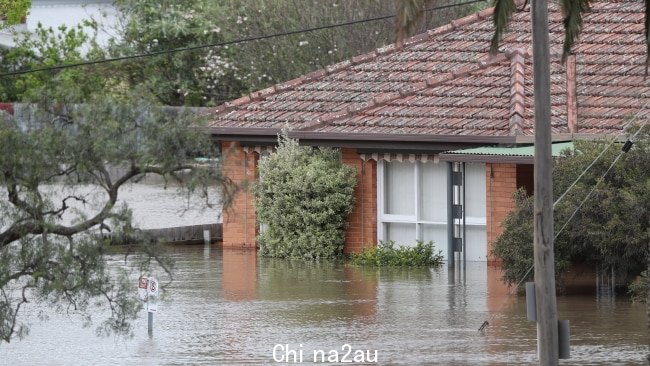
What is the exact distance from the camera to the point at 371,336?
719 inches

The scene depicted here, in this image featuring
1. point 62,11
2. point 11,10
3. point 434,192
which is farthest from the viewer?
point 62,11

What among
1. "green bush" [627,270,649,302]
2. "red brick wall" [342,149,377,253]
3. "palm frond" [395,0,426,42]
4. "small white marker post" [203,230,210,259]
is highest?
"palm frond" [395,0,426,42]

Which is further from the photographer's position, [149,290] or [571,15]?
[149,290]

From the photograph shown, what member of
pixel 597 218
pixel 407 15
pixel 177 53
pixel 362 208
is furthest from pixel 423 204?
pixel 177 53

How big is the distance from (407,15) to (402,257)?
1435 cm

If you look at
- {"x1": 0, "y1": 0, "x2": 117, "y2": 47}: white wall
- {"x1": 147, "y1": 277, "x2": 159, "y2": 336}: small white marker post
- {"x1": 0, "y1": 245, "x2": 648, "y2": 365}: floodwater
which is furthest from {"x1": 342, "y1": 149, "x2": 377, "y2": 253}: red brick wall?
{"x1": 0, "y1": 0, "x2": 117, "y2": 47}: white wall

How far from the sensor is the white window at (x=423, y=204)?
25.7m

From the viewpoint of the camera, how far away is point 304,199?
26906 mm

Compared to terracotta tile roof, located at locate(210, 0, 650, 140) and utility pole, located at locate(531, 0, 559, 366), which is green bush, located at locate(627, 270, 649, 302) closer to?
terracotta tile roof, located at locate(210, 0, 650, 140)

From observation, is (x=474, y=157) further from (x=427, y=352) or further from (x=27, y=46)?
(x=27, y=46)

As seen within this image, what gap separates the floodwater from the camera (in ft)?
55.5

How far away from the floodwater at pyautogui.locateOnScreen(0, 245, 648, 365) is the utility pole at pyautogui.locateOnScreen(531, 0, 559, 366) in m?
2.15

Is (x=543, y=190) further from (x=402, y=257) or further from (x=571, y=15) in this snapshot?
(x=402, y=257)

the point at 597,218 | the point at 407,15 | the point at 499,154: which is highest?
the point at 407,15
